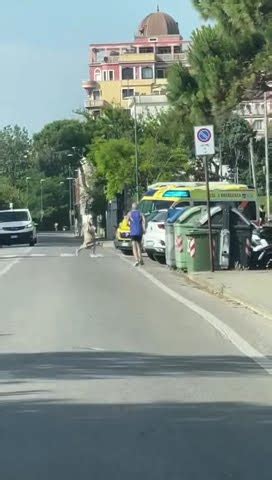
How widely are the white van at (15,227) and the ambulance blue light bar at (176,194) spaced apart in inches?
568

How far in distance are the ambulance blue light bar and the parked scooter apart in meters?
8.51

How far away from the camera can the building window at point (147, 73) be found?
14388 centimetres

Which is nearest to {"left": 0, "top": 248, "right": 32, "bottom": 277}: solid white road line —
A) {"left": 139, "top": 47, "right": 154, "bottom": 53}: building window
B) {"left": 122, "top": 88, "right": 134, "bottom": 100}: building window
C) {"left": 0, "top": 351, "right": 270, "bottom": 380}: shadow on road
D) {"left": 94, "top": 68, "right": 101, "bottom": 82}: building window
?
{"left": 0, "top": 351, "right": 270, "bottom": 380}: shadow on road

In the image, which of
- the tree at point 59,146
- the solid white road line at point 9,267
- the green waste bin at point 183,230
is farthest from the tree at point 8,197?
the green waste bin at point 183,230

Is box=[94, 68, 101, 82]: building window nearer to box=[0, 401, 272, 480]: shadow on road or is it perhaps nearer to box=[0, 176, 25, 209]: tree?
box=[0, 176, 25, 209]: tree

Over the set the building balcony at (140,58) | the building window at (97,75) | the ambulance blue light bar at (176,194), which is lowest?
the ambulance blue light bar at (176,194)

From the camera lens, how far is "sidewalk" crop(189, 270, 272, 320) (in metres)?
18.0

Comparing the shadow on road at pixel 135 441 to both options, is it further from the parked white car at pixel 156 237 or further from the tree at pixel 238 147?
the tree at pixel 238 147

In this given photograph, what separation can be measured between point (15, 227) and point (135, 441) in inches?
1660

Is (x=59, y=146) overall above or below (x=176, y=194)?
above

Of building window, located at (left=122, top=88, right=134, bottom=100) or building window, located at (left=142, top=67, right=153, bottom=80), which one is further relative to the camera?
building window, located at (left=142, top=67, right=153, bottom=80)

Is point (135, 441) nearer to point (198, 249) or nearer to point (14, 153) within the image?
point (198, 249)

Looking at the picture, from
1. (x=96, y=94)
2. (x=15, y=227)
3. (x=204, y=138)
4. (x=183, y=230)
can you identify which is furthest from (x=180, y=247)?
(x=96, y=94)

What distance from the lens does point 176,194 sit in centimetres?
3538
